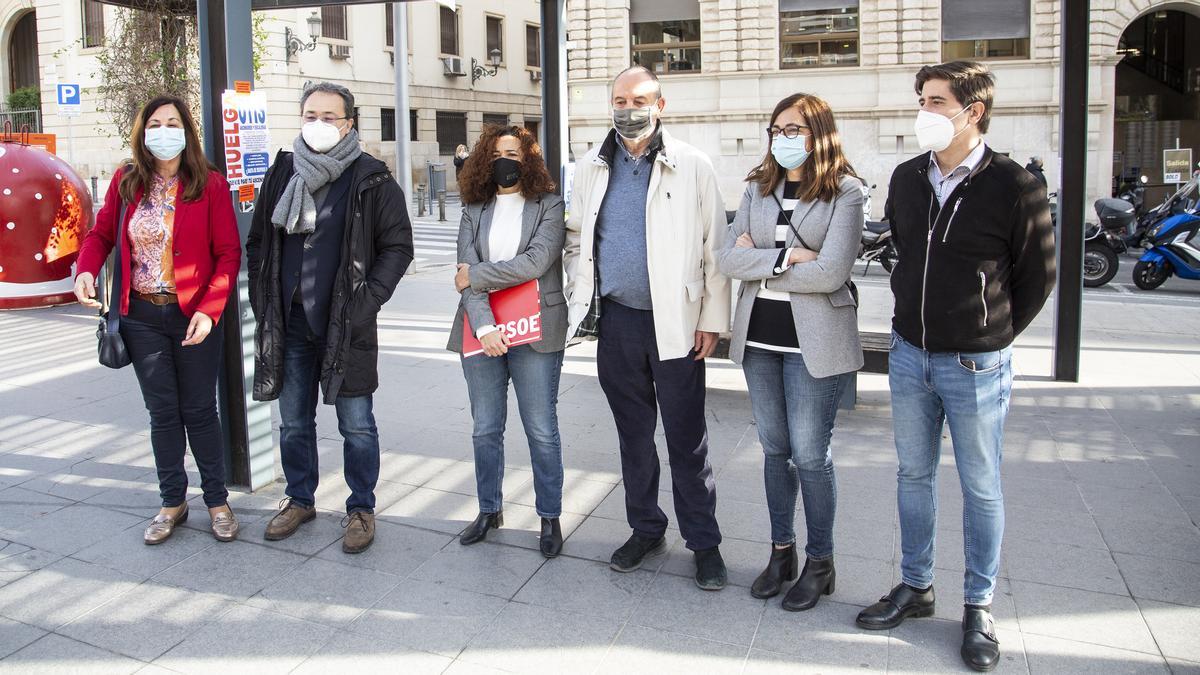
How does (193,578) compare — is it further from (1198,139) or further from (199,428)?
(1198,139)

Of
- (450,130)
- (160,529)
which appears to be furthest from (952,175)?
(450,130)

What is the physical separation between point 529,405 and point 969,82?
217cm

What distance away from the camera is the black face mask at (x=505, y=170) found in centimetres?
418

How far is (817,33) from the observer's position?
27734mm

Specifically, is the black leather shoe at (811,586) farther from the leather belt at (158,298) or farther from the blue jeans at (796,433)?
the leather belt at (158,298)

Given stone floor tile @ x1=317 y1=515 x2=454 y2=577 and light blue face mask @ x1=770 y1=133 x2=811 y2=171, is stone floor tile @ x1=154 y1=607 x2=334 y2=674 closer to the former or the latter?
stone floor tile @ x1=317 y1=515 x2=454 y2=577

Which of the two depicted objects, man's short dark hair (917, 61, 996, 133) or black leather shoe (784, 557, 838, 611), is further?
black leather shoe (784, 557, 838, 611)

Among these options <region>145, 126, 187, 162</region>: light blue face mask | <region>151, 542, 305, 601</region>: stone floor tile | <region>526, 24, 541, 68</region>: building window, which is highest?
<region>526, 24, 541, 68</region>: building window

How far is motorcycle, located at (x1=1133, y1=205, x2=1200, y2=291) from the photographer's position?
41.3ft

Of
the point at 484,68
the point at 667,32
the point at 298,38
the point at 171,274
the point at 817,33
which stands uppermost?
the point at 484,68

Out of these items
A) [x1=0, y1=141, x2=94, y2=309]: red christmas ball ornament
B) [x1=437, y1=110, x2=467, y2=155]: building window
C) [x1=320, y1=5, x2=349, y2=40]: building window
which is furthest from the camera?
[x1=437, y1=110, x2=467, y2=155]: building window

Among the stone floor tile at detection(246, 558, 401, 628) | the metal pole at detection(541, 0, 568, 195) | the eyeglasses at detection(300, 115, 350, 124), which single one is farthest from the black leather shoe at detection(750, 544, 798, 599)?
the metal pole at detection(541, 0, 568, 195)

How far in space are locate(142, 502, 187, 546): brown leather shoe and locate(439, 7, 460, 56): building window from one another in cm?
3543

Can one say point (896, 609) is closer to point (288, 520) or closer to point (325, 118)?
point (288, 520)
